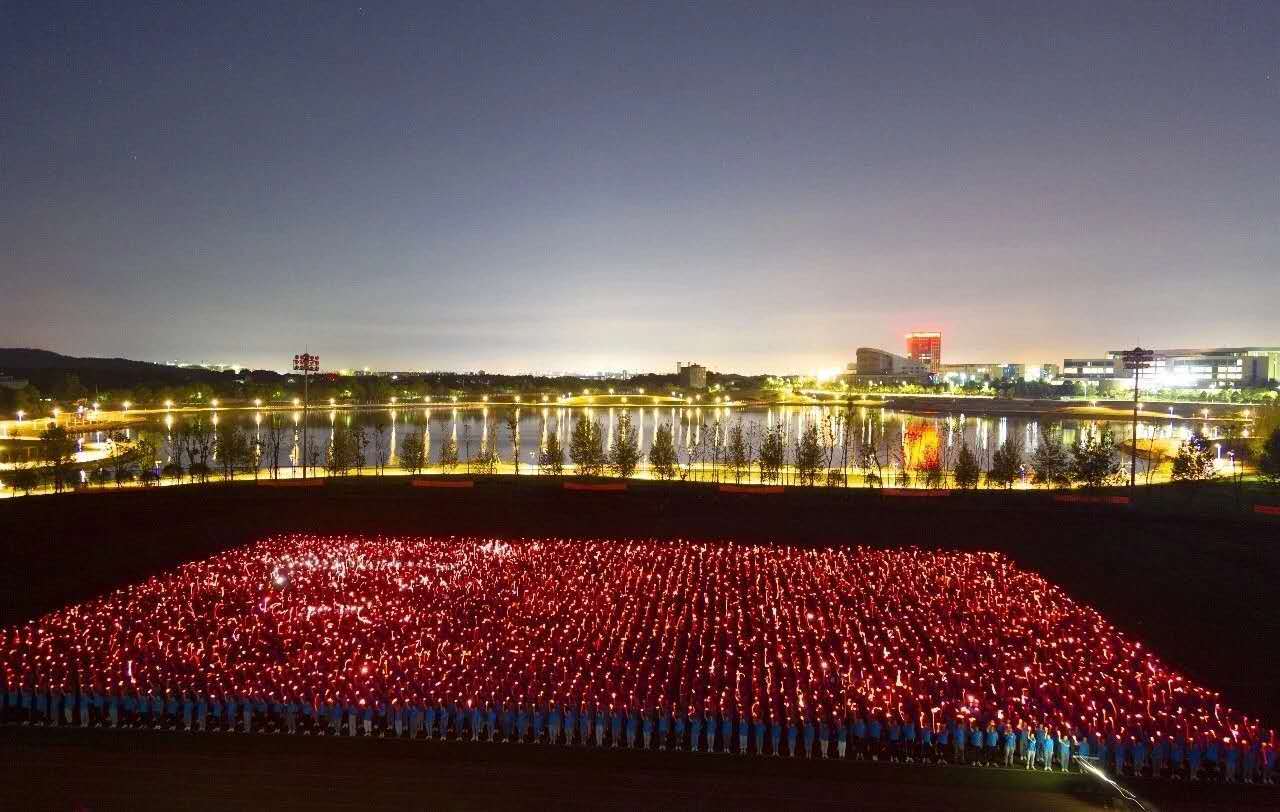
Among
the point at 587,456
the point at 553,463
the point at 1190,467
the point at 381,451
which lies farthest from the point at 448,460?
the point at 1190,467

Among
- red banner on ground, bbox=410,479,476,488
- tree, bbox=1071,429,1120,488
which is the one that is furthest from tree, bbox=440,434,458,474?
tree, bbox=1071,429,1120,488

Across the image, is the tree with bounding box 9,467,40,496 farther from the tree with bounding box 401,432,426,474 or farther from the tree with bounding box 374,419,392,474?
the tree with bounding box 401,432,426,474

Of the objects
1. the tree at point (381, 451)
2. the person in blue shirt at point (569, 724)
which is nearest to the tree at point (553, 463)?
the tree at point (381, 451)

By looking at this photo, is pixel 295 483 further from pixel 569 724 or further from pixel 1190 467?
pixel 1190 467

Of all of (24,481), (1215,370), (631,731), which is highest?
(1215,370)

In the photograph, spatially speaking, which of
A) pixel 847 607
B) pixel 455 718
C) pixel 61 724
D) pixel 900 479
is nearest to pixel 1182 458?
pixel 900 479
